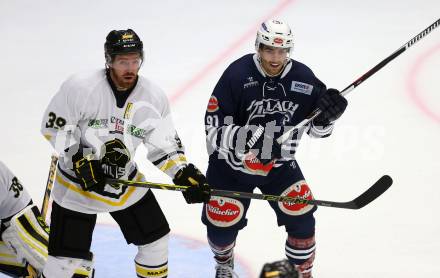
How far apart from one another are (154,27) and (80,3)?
0.91 meters

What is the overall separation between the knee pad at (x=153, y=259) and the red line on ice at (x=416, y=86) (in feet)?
8.83

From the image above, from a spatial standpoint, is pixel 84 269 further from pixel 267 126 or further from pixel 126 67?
pixel 267 126

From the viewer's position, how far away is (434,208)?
4684mm

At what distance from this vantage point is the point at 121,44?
10.9 feet

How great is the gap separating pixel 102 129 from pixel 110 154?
12 centimetres

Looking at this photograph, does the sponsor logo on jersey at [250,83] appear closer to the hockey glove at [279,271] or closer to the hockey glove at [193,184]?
the hockey glove at [193,184]

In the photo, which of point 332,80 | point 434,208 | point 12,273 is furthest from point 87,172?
point 332,80

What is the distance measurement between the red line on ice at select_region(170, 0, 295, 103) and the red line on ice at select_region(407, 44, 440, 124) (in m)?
1.47

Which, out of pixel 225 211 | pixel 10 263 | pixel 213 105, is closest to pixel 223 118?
pixel 213 105

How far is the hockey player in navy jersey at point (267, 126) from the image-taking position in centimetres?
373

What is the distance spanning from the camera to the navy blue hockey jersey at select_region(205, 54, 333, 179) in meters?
3.76

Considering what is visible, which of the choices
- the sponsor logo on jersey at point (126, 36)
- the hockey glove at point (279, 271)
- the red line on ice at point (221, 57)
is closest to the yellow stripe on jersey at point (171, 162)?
the sponsor logo on jersey at point (126, 36)

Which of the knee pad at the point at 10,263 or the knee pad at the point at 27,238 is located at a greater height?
the knee pad at the point at 27,238

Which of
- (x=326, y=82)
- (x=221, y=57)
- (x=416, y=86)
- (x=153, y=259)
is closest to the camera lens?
(x=153, y=259)
